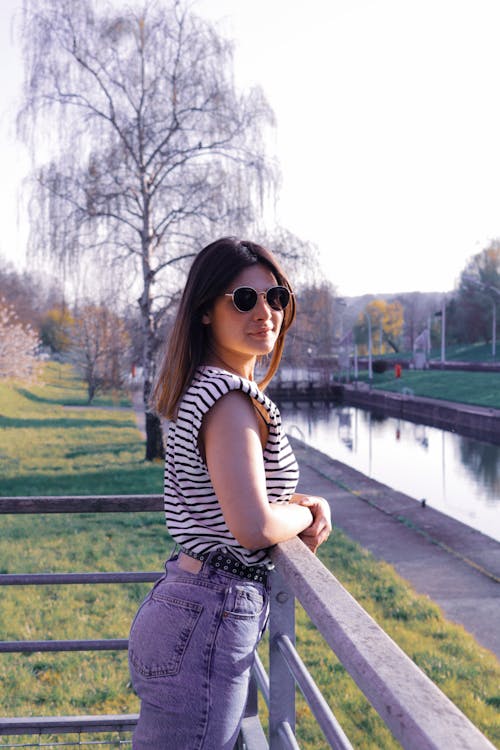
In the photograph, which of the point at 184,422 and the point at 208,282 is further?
the point at 208,282

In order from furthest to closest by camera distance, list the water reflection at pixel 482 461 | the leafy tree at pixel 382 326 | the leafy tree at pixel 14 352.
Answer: the leafy tree at pixel 382 326 → the leafy tree at pixel 14 352 → the water reflection at pixel 482 461

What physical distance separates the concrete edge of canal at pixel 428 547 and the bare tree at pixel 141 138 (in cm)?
467

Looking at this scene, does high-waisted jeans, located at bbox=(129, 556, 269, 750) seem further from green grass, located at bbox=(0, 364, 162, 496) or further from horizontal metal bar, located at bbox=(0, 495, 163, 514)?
green grass, located at bbox=(0, 364, 162, 496)

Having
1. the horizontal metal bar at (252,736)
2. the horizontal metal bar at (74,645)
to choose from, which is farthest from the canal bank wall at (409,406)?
the horizontal metal bar at (252,736)

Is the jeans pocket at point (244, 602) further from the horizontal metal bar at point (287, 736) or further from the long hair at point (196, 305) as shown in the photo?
the long hair at point (196, 305)

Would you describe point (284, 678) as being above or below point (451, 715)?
below

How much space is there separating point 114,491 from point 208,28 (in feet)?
31.0

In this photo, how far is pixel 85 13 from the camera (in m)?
16.1

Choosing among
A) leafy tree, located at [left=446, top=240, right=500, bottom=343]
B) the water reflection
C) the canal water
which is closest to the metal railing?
the canal water

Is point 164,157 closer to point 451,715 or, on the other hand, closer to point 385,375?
point 451,715

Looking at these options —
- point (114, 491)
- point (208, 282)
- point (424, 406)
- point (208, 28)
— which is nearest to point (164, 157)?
point (208, 28)

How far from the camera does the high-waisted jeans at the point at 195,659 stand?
1598 mm

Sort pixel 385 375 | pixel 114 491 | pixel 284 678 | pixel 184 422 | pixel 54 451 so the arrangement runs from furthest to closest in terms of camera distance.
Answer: pixel 385 375
pixel 54 451
pixel 114 491
pixel 284 678
pixel 184 422

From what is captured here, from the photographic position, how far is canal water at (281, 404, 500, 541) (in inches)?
659
